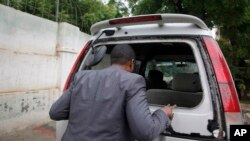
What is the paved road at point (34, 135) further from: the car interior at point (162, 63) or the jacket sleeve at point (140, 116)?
the jacket sleeve at point (140, 116)

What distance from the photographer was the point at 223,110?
2.45m

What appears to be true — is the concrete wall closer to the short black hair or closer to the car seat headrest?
the car seat headrest

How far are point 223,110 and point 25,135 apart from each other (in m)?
4.41

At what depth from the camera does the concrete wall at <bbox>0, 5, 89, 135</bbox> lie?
5.80 meters

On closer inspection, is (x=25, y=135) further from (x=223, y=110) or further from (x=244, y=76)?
(x=244, y=76)

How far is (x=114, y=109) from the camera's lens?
7.13 ft

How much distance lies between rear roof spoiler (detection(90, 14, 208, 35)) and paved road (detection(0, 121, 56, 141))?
10.6 ft

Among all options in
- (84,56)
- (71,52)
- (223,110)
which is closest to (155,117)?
(223,110)

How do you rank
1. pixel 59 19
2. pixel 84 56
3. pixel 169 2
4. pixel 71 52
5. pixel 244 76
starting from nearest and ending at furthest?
1. pixel 84 56
2. pixel 71 52
3. pixel 59 19
4. pixel 169 2
5. pixel 244 76

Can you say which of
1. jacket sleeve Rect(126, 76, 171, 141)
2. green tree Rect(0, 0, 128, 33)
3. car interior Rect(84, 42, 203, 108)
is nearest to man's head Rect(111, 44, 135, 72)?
jacket sleeve Rect(126, 76, 171, 141)

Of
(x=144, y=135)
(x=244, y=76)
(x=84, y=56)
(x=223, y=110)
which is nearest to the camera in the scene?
(x=144, y=135)

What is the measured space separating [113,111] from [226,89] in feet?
2.92

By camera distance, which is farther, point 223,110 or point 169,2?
point 169,2

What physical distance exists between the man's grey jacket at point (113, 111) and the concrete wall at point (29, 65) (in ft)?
12.4
